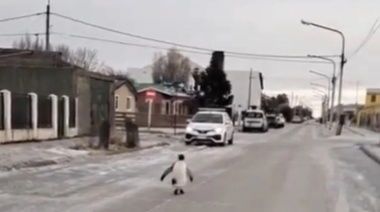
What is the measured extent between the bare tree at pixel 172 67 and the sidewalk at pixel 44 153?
98131 mm

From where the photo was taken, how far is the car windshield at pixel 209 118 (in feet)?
119

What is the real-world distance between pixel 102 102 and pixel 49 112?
335 inches

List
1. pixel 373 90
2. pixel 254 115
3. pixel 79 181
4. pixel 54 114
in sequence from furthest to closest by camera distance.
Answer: pixel 373 90 → pixel 254 115 → pixel 54 114 → pixel 79 181

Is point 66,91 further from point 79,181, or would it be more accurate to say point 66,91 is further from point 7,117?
point 79,181

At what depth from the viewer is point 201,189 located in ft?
50.0

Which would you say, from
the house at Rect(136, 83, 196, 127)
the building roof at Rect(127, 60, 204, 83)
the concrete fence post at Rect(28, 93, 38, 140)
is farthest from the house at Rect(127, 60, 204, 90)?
the concrete fence post at Rect(28, 93, 38, 140)

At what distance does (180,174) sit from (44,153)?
1084 centimetres

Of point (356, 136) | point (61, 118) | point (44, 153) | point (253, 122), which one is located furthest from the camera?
point (253, 122)

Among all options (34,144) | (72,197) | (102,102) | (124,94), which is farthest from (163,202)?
(124,94)

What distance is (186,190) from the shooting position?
14.9m

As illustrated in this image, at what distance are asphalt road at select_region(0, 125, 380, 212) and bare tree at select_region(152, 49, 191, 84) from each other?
345 ft

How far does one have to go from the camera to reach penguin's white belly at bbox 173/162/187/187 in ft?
46.3

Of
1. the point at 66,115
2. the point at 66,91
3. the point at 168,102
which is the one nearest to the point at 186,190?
the point at 66,115

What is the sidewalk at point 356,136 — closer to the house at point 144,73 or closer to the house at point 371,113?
the house at point 371,113
